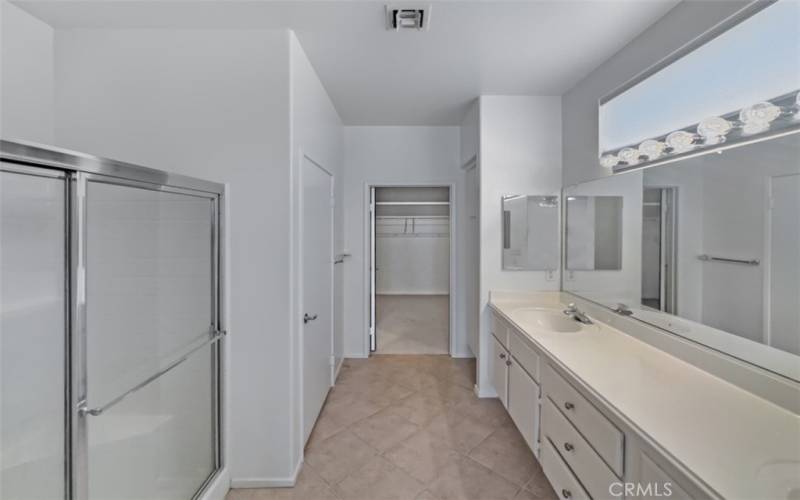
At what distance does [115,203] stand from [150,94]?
0.84 metres

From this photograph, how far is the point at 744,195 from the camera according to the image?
4.40 feet

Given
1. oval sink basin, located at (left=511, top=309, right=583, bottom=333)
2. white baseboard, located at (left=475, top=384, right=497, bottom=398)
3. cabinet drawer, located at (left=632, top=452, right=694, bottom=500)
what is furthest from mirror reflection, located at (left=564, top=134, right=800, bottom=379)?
white baseboard, located at (left=475, top=384, right=497, bottom=398)

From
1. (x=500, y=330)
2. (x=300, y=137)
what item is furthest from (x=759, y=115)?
(x=300, y=137)

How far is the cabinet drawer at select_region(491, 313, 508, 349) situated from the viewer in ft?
8.09

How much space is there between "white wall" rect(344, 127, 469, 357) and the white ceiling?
101cm

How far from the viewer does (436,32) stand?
1.93 meters

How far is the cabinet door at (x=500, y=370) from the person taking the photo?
8.00 feet

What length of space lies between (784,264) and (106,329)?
8.46ft

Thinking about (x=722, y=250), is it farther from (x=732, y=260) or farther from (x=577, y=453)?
(x=577, y=453)

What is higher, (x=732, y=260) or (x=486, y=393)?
(x=732, y=260)

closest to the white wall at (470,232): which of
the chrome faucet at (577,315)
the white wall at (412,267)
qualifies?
the chrome faucet at (577,315)

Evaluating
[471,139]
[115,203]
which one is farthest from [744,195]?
[115,203]

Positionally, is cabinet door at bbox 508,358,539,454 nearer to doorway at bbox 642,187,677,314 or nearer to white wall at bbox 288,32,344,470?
doorway at bbox 642,187,677,314

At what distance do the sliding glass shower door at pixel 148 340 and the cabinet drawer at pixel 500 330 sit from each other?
1.87 metres
